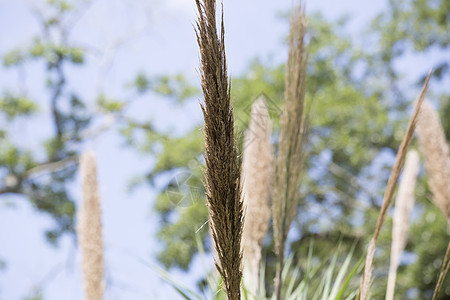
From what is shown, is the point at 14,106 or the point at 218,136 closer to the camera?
the point at 218,136

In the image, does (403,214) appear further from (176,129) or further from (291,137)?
(176,129)

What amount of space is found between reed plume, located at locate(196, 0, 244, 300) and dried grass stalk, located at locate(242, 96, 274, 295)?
1.04 m

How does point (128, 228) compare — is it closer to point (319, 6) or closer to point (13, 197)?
point (13, 197)

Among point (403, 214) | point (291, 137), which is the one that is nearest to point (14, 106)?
point (403, 214)

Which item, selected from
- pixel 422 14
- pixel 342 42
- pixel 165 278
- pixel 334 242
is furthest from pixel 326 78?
pixel 165 278

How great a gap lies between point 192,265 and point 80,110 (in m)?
4.21

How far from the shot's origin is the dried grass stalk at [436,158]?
255cm

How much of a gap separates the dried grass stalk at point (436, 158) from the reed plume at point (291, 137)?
1.42m

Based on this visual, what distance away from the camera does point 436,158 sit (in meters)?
2.62

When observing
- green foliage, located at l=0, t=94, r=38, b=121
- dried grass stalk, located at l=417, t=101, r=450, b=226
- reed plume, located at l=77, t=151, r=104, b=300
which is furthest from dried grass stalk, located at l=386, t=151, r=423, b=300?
green foliage, located at l=0, t=94, r=38, b=121

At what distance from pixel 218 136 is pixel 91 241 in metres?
1.72

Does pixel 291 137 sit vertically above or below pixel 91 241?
below

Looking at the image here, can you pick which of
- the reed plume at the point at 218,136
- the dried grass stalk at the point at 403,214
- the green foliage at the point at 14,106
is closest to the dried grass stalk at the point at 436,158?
the dried grass stalk at the point at 403,214

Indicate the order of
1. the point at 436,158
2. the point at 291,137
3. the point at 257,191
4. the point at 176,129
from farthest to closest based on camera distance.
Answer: the point at 176,129, the point at 436,158, the point at 257,191, the point at 291,137
